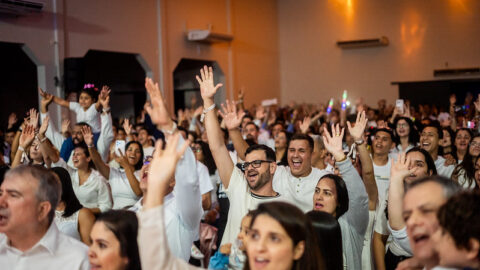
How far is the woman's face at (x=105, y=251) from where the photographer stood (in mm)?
2115

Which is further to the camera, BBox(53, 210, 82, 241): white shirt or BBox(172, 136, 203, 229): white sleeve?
BBox(53, 210, 82, 241): white shirt

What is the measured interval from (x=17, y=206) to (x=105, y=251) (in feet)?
1.67

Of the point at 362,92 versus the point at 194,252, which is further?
the point at 362,92

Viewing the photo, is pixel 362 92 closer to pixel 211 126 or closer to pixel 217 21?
pixel 217 21

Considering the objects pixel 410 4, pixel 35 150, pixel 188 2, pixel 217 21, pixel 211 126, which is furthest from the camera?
pixel 410 4

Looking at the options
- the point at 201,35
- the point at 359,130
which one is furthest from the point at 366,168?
the point at 201,35

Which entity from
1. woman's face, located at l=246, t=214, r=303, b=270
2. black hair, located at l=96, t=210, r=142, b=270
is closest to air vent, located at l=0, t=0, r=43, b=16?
black hair, located at l=96, t=210, r=142, b=270

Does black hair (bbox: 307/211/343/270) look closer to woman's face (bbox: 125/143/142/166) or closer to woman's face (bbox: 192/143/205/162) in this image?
woman's face (bbox: 125/143/142/166)

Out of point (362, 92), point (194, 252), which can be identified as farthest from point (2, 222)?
point (362, 92)

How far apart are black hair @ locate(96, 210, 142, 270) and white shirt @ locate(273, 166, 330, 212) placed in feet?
5.39

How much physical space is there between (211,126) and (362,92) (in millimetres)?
13639

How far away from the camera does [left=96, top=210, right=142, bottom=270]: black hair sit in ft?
7.11

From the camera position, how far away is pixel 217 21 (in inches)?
557

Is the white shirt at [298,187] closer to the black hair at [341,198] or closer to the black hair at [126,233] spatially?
the black hair at [341,198]
